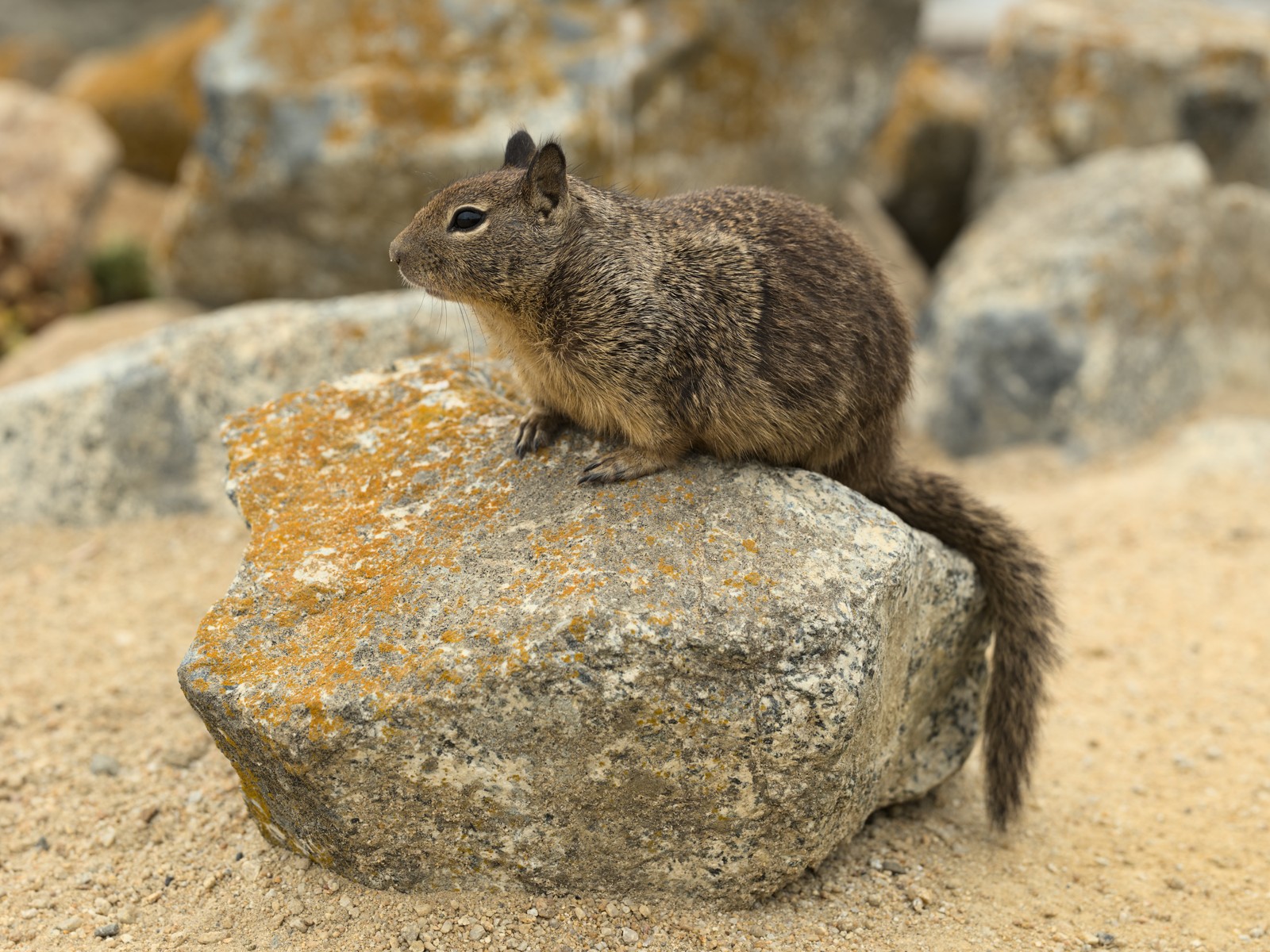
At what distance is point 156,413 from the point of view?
706 centimetres

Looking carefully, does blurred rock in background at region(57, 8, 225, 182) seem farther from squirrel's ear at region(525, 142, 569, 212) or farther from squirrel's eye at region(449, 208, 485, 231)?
squirrel's ear at region(525, 142, 569, 212)

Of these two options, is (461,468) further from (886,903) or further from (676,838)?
(886,903)

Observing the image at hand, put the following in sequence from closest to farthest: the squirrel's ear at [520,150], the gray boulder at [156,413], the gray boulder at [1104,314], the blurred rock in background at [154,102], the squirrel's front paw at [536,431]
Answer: the squirrel's front paw at [536,431] < the squirrel's ear at [520,150] < the gray boulder at [156,413] < the gray boulder at [1104,314] < the blurred rock in background at [154,102]

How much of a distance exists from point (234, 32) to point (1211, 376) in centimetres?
904

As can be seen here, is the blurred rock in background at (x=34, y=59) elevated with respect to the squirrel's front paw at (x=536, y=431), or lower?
elevated

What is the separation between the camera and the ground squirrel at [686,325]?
4.45 meters

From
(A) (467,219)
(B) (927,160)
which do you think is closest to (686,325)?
(A) (467,219)

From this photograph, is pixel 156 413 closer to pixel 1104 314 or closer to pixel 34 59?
pixel 1104 314

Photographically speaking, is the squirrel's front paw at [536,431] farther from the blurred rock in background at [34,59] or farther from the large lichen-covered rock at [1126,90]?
the blurred rock in background at [34,59]

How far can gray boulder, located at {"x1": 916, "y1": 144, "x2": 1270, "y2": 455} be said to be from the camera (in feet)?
30.9

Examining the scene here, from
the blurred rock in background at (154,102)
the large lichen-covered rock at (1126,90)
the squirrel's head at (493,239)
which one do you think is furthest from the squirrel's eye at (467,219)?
the blurred rock in background at (154,102)

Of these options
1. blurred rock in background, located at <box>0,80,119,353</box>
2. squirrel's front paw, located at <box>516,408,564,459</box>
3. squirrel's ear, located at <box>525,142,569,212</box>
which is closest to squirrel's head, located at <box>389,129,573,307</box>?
squirrel's ear, located at <box>525,142,569,212</box>

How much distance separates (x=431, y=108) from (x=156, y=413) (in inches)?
162

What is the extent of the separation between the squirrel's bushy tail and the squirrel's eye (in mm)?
1992
